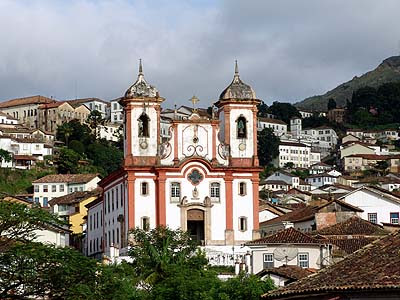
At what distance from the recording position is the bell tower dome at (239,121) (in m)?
78.8

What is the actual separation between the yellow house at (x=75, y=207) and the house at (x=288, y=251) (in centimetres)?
5122

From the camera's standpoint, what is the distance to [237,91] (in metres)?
79.4

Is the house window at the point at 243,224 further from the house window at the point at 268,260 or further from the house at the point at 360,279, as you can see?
the house at the point at 360,279

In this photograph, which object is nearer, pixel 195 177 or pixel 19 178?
pixel 195 177

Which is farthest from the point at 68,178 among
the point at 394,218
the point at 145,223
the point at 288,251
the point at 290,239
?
the point at 288,251

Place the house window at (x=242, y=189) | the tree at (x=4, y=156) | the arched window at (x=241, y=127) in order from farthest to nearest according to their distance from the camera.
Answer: the tree at (x=4, y=156) < the arched window at (x=241, y=127) < the house window at (x=242, y=189)

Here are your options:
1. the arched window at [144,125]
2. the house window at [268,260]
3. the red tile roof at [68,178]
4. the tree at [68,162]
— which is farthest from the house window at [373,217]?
the tree at [68,162]

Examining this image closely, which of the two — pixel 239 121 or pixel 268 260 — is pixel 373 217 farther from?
pixel 268 260

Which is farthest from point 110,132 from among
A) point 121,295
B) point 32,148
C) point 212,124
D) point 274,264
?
point 121,295

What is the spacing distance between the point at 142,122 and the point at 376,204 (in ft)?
54.1

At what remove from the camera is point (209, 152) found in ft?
255

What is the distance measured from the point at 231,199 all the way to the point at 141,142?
6883 mm

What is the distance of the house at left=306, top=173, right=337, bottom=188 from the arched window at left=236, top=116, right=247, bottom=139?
100102mm

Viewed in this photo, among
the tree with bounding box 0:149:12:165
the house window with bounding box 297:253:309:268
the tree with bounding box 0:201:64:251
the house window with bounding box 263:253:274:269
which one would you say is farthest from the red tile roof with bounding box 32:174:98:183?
the tree with bounding box 0:201:64:251
